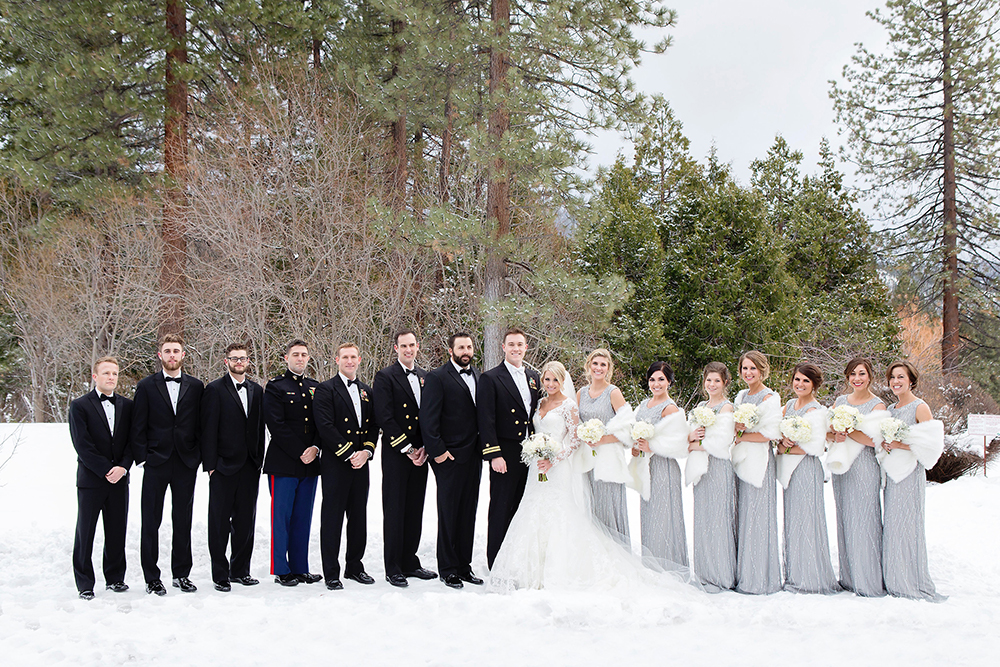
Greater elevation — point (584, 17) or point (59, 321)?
point (584, 17)

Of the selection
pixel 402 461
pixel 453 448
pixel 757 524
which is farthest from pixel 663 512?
pixel 402 461

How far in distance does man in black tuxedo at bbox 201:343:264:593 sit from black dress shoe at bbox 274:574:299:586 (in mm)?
182

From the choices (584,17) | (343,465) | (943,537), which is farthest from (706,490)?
(584,17)

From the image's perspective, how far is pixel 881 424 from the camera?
5.95 metres

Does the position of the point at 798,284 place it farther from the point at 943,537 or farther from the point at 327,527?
Answer: the point at 327,527

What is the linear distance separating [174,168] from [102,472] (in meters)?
10.9

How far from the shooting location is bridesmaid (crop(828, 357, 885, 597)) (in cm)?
603

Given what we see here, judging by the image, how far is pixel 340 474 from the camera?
634cm

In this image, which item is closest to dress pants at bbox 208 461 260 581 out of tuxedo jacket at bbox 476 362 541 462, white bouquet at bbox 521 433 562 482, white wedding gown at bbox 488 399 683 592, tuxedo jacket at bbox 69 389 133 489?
tuxedo jacket at bbox 69 389 133 489

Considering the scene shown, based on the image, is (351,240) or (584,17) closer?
(584,17)

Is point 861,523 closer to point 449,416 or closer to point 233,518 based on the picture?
point 449,416

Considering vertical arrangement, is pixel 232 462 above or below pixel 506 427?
below

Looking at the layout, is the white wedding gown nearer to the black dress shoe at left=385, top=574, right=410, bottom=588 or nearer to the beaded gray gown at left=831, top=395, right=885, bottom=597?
the black dress shoe at left=385, top=574, right=410, bottom=588

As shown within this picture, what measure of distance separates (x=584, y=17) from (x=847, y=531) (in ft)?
30.2
